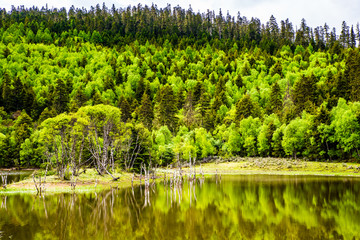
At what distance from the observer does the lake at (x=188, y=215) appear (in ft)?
71.6

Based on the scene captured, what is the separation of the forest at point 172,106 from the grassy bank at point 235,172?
3528 millimetres

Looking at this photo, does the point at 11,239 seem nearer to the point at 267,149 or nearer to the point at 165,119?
the point at 267,149

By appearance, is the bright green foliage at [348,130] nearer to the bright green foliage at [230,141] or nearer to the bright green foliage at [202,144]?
the bright green foliage at [230,141]

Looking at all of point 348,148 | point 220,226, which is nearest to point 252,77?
point 348,148

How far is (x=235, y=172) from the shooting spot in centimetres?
7625

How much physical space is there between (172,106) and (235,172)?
50.2 metres

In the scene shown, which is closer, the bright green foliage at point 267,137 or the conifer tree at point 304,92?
the bright green foliage at point 267,137

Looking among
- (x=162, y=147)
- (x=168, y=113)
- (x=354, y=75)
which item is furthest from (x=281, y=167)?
(x=168, y=113)

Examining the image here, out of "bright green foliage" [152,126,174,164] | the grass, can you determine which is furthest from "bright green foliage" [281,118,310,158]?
the grass

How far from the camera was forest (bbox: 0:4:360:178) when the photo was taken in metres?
63.8

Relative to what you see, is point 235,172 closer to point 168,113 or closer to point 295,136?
point 295,136

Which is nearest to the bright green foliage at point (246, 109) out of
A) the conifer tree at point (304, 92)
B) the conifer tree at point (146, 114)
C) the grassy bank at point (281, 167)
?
the conifer tree at point (304, 92)

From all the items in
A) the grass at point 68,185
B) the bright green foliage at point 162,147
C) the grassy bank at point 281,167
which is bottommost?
the grassy bank at point 281,167

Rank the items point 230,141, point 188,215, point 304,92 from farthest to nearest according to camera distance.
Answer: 1. point 304,92
2. point 230,141
3. point 188,215
